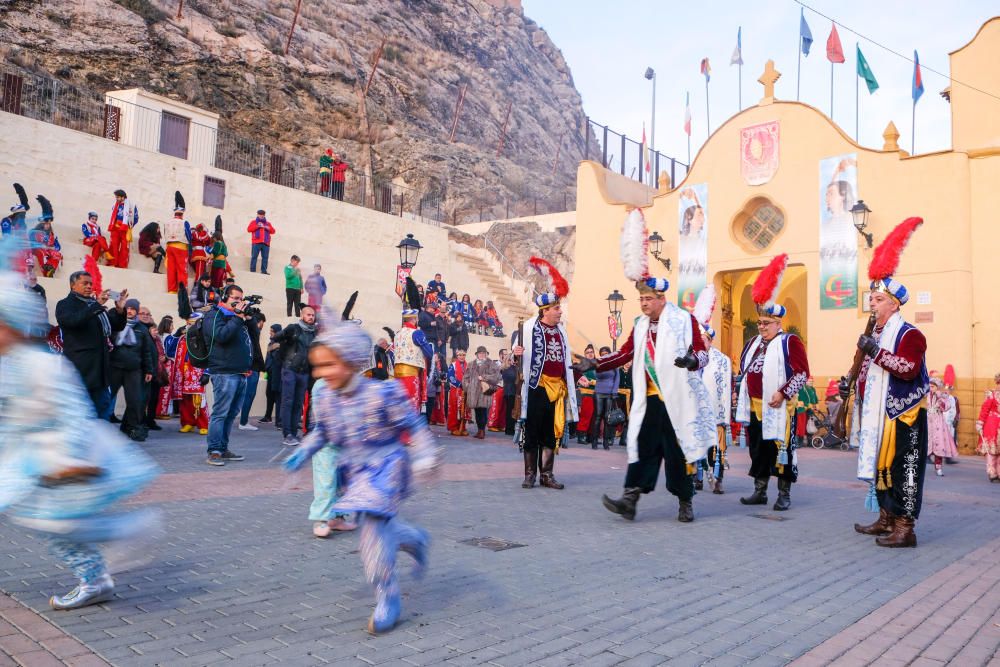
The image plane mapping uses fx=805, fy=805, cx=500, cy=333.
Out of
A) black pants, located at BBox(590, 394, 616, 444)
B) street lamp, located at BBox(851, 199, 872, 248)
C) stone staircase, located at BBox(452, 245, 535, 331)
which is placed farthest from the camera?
stone staircase, located at BBox(452, 245, 535, 331)

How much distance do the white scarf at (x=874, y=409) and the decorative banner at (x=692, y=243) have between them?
19.1m

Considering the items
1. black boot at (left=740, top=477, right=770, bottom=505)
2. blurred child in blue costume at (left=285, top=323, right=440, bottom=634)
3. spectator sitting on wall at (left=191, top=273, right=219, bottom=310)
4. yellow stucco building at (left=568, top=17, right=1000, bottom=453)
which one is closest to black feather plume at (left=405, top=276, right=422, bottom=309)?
spectator sitting on wall at (left=191, top=273, right=219, bottom=310)

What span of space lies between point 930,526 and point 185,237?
53.3ft

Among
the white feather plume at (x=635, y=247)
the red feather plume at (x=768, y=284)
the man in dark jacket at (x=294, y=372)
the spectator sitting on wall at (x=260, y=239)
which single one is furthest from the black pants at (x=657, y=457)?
the spectator sitting on wall at (x=260, y=239)

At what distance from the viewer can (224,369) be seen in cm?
952

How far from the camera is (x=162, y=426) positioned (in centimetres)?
1373

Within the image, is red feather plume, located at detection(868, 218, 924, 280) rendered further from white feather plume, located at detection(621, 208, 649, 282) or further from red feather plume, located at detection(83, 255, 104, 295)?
red feather plume, located at detection(83, 255, 104, 295)

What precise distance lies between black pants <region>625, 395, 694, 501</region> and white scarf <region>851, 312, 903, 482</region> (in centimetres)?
146

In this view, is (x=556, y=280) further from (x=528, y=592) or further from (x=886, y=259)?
(x=528, y=592)

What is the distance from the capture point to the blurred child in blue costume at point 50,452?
3504mm

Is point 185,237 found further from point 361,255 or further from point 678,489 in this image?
point 678,489

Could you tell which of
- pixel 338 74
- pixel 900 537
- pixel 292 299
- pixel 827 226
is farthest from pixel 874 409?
pixel 338 74

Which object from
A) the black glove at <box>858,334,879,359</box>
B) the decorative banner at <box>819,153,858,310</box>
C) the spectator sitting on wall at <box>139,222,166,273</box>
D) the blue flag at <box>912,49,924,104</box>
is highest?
the blue flag at <box>912,49,924,104</box>

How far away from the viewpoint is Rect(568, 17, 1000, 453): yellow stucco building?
2062 centimetres
